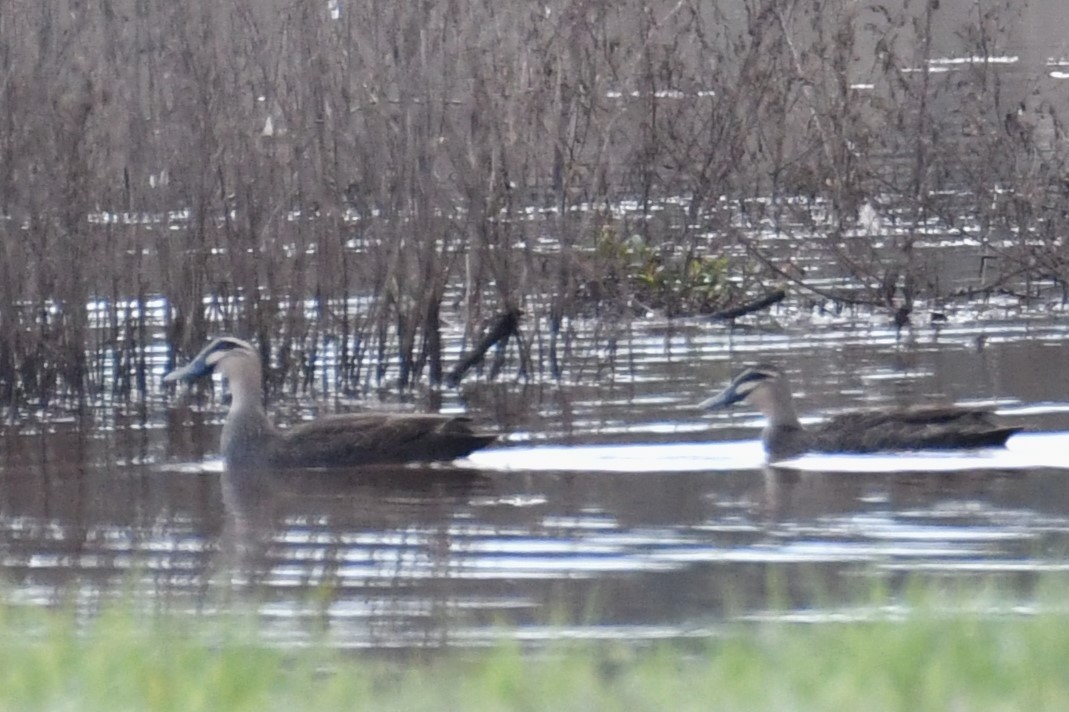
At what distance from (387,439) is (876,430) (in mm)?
2366

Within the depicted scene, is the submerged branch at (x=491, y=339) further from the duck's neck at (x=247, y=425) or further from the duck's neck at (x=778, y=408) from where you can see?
the duck's neck at (x=778, y=408)

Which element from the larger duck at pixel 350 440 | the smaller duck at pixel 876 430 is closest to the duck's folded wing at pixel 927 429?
the smaller duck at pixel 876 430

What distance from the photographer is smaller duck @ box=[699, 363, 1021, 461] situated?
36.8 ft

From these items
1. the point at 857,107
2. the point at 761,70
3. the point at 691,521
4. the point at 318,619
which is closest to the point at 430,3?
the point at 691,521

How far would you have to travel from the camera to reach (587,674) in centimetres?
552

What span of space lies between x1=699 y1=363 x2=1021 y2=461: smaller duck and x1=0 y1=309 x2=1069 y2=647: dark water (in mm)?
99

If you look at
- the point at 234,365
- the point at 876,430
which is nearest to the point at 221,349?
the point at 234,365

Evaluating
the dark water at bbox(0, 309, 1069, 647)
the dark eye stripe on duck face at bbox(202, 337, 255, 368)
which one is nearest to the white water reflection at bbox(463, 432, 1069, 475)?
the dark water at bbox(0, 309, 1069, 647)

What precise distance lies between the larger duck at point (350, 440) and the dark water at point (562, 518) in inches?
4.4

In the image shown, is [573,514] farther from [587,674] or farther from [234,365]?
[587,674]

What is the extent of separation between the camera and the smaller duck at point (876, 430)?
36.8ft

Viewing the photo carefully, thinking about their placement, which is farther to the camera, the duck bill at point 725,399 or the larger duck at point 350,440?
the duck bill at point 725,399

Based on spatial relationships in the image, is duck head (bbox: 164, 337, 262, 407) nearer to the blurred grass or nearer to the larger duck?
the larger duck

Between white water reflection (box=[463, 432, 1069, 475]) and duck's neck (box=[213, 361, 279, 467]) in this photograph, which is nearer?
white water reflection (box=[463, 432, 1069, 475])
